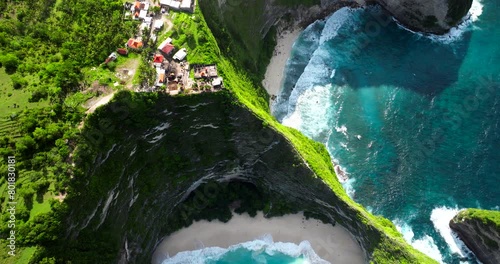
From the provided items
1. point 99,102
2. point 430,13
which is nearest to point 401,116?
point 430,13

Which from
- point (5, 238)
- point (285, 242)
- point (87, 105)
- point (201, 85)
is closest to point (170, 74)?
point (201, 85)

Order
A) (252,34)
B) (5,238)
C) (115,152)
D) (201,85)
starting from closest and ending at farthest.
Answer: (5,238) → (115,152) → (201,85) → (252,34)

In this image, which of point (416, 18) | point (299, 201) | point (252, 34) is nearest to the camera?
point (299, 201)

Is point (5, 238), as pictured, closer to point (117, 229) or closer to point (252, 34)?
point (117, 229)

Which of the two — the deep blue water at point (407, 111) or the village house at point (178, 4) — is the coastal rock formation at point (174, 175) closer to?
the deep blue water at point (407, 111)

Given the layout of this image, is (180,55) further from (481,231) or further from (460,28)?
(460,28)

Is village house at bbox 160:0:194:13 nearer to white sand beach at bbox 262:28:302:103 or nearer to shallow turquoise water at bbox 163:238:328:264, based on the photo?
white sand beach at bbox 262:28:302:103
